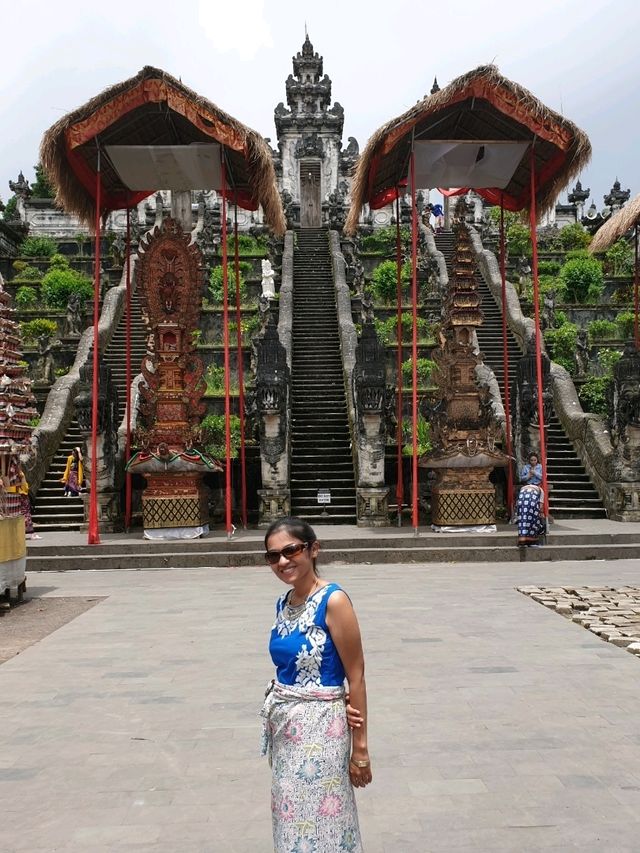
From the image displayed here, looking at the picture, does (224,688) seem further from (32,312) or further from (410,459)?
(32,312)

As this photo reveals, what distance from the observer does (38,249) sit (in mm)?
35094

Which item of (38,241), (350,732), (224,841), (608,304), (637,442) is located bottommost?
(224,841)

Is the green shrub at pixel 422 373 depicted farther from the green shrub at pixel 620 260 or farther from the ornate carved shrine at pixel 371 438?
the green shrub at pixel 620 260

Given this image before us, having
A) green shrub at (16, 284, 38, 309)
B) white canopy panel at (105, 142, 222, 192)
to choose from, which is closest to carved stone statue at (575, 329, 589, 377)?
white canopy panel at (105, 142, 222, 192)

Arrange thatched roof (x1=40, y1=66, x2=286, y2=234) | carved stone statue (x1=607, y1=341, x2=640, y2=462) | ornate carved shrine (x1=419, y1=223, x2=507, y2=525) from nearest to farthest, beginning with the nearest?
thatched roof (x1=40, y1=66, x2=286, y2=234) → ornate carved shrine (x1=419, y1=223, x2=507, y2=525) → carved stone statue (x1=607, y1=341, x2=640, y2=462)

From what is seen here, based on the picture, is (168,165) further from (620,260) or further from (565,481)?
(620,260)

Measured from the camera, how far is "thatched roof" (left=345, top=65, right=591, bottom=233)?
12945 millimetres

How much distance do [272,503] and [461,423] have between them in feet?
11.4

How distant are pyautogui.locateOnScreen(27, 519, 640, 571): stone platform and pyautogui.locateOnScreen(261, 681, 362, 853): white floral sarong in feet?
31.2

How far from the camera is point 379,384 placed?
14938 mm

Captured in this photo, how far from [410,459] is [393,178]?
204 inches

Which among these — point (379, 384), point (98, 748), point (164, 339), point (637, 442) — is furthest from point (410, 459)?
point (98, 748)

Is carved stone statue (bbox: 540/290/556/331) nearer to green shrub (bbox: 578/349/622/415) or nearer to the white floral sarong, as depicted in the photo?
green shrub (bbox: 578/349/622/415)

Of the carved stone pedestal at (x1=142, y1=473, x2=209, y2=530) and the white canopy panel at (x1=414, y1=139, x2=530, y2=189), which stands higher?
the white canopy panel at (x1=414, y1=139, x2=530, y2=189)
